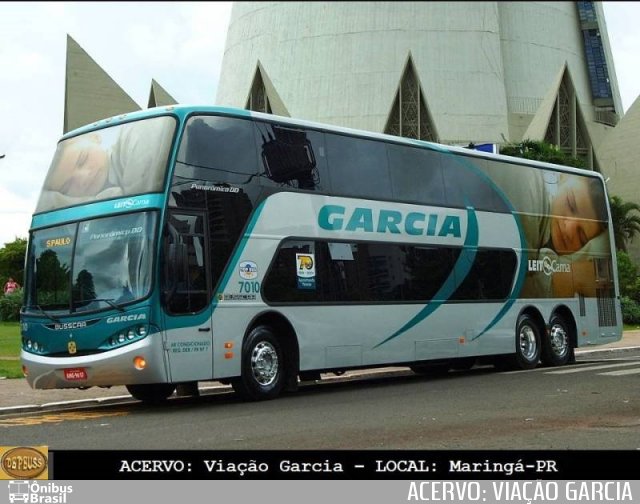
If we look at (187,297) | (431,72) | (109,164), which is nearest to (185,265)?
(187,297)

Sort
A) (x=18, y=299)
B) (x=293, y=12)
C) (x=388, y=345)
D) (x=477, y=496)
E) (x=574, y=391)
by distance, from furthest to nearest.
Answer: (x=293, y=12) → (x=18, y=299) → (x=388, y=345) → (x=574, y=391) → (x=477, y=496)

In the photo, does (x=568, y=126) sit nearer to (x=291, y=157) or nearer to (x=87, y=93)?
(x=87, y=93)

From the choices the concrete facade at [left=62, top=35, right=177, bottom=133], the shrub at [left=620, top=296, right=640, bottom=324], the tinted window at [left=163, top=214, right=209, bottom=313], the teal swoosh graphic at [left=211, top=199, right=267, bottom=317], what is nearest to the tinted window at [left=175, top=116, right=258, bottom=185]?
the teal swoosh graphic at [left=211, top=199, right=267, bottom=317]

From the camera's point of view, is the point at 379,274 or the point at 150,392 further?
the point at 379,274

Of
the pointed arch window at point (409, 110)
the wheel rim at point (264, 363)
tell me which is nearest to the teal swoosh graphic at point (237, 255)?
the wheel rim at point (264, 363)

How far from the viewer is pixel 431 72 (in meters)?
79.8

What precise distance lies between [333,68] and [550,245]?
60.4m

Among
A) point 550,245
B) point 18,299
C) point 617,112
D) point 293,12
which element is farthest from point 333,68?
point 550,245

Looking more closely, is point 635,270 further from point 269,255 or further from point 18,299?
point 269,255

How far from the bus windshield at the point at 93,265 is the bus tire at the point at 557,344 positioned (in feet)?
34.7

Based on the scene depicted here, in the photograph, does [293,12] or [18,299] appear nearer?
[18,299]

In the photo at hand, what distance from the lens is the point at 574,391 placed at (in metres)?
15.0

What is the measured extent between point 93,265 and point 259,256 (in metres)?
2.46
